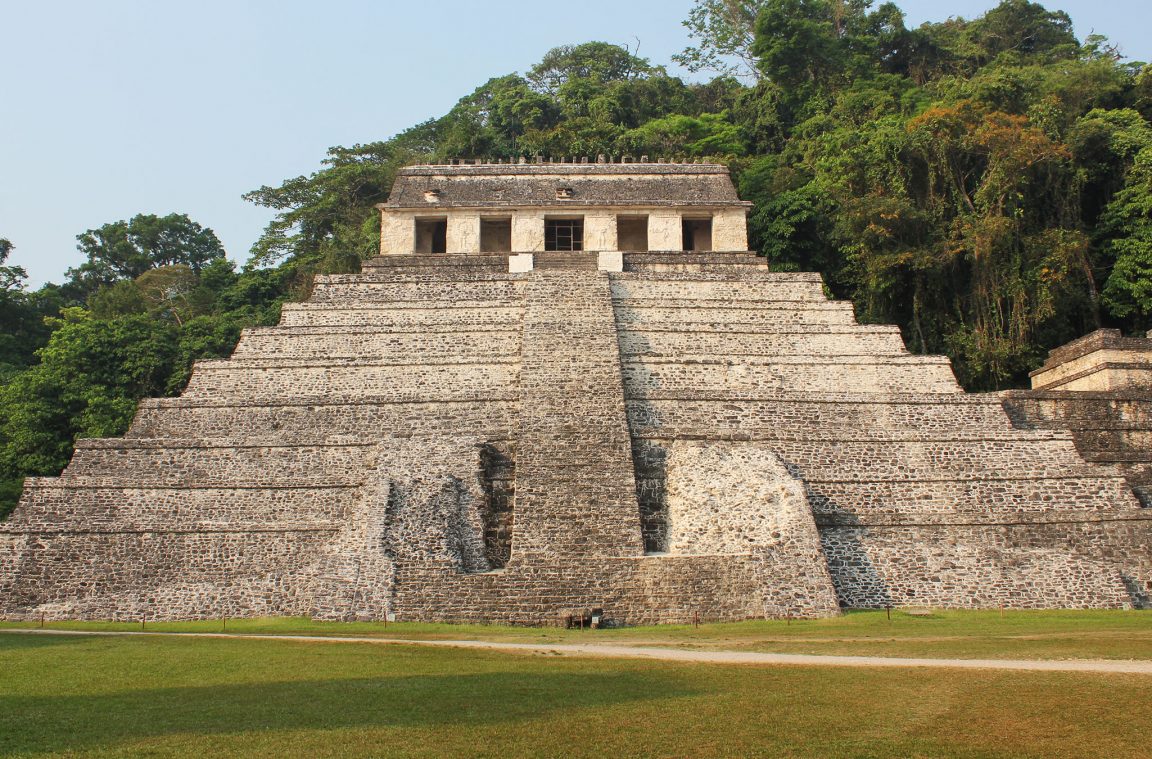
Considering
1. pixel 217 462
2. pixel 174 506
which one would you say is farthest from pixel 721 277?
pixel 174 506

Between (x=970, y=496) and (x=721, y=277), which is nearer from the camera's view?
(x=970, y=496)

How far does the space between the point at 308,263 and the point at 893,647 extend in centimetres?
3397

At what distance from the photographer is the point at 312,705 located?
27.6 ft

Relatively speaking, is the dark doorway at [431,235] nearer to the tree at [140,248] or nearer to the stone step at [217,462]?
the stone step at [217,462]

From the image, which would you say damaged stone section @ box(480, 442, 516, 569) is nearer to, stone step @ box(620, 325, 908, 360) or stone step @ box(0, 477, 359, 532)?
stone step @ box(0, 477, 359, 532)

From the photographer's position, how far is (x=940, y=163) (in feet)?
96.4

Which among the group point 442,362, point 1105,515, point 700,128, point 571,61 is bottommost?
point 1105,515

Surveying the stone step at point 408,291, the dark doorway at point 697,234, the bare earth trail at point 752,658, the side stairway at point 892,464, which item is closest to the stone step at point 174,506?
the bare earth trail at point 752,658

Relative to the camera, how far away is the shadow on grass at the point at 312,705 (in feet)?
24.6

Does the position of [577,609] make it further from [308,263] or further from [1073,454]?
[308,263]

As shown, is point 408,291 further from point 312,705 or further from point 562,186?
point 312,705

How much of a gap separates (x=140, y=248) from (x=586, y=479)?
47401 millimetres

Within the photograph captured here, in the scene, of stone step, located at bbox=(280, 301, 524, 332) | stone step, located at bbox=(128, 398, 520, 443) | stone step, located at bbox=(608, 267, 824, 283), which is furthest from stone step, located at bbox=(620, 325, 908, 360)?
stone step, located at bbox=(128, 398, 520, 443)

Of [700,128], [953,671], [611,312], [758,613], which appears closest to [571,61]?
[700,128]
